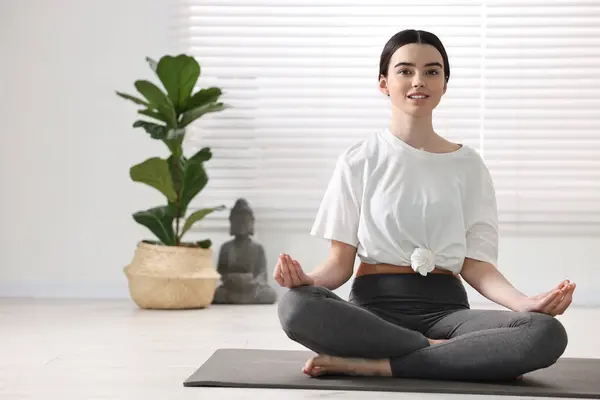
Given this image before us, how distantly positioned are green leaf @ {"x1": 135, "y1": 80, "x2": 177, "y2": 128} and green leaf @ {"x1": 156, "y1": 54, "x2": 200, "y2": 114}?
0.13 feet

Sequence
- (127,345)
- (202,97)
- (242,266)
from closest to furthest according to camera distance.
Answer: (127,345), (202,97), (242,266)

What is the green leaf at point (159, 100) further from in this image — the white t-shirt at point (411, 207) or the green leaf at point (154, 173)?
the white t-shirt at point (411, 207)

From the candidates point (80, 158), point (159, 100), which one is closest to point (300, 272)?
point (159, 100)

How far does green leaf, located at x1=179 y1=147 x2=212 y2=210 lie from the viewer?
157 inches

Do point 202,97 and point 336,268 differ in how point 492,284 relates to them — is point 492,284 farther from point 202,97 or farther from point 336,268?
point 202,97

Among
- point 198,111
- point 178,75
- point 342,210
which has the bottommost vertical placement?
point 342,210

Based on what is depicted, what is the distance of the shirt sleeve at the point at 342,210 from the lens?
2215mm

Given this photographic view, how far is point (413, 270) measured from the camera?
7.12 ft

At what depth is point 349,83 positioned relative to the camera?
4367 mm

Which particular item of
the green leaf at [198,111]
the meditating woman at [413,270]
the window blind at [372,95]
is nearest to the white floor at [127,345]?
the meditating woman at [413,270]

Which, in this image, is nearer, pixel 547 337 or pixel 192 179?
pixel 547 337

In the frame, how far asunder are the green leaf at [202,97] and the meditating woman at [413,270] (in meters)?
1.73

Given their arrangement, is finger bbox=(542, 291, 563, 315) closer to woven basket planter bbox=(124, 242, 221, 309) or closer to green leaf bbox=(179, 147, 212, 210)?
woven basket planter bbox=(124, 242, 221, 309)

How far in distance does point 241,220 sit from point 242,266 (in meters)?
0.21
